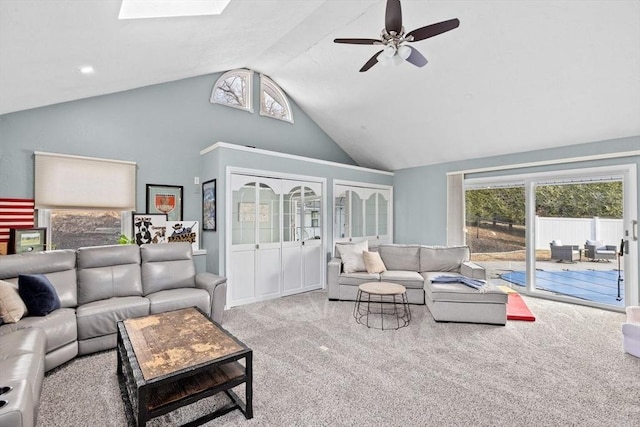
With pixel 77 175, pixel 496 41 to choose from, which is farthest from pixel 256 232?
pixel 496 41

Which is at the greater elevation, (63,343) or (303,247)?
(303,247)

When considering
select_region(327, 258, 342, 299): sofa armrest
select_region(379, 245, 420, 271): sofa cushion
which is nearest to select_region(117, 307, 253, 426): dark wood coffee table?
select_region(327, 258, 342, 299): sofa armrest

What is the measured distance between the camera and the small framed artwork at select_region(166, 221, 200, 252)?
4.54 m

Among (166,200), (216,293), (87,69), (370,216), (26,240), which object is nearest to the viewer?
(87,69)

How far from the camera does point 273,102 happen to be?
5.86m

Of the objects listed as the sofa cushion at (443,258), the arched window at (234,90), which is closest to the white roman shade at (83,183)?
the arched window at (234,90)

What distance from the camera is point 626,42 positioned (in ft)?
9.65

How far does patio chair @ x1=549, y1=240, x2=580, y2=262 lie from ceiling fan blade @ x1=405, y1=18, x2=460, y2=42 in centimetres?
416

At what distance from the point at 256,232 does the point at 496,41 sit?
391cm

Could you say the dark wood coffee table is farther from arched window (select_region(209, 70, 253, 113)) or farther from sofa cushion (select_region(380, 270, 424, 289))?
arched window (select_region(209, 70, 253, 113))

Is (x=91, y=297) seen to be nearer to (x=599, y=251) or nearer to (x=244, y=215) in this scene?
(x=244, y=215)

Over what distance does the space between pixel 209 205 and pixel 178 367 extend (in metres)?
3.10

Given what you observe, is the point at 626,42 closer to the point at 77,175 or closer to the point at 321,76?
the point at 321,76

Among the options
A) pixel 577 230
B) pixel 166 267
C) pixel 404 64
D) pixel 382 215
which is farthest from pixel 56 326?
pixel 577 230
